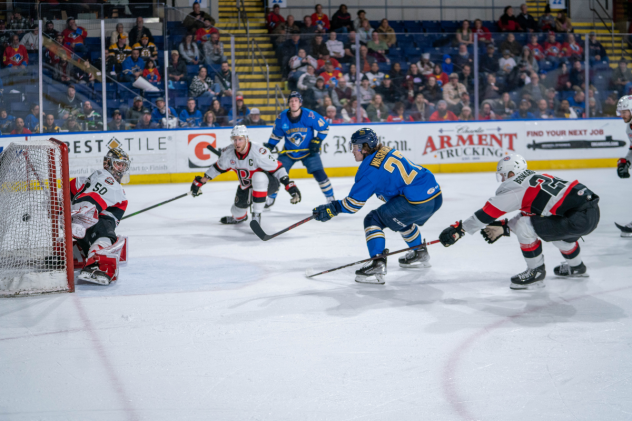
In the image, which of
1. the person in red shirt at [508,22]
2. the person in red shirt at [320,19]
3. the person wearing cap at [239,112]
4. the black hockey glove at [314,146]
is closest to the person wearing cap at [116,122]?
the person wearing cap at [239,112]

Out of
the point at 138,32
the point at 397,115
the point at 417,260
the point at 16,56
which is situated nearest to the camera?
the point at 417,260

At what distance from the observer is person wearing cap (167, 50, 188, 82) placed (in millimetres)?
9547

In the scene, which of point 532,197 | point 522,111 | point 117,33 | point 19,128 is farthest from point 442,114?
point 532,197

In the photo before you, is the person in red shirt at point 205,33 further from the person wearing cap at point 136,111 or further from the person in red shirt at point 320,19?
the person in red shirt at point 320,19

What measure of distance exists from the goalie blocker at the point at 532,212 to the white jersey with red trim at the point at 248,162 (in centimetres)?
278

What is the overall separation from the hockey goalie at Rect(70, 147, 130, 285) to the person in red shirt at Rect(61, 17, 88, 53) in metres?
5.47

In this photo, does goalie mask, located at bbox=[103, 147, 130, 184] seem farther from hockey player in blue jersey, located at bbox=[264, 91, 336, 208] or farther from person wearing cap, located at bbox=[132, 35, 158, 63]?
person wearing cap, located at bbox=[132, 35, 158, 63]

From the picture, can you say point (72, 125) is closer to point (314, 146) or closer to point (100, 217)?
point (314, 146)

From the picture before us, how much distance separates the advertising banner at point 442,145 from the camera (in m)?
9.63

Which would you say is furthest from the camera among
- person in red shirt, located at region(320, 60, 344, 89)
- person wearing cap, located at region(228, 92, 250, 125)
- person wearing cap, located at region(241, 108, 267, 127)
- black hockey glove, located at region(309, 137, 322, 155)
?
person in red shirt, located at region(320, 60, 344, 89)

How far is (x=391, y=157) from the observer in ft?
13.3

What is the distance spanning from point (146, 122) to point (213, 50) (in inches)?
61.0

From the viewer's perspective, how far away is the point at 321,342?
117 inches

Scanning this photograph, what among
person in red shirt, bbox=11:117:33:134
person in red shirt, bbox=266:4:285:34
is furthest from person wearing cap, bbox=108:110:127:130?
person in red shirt, bbox=266:4:285:34
